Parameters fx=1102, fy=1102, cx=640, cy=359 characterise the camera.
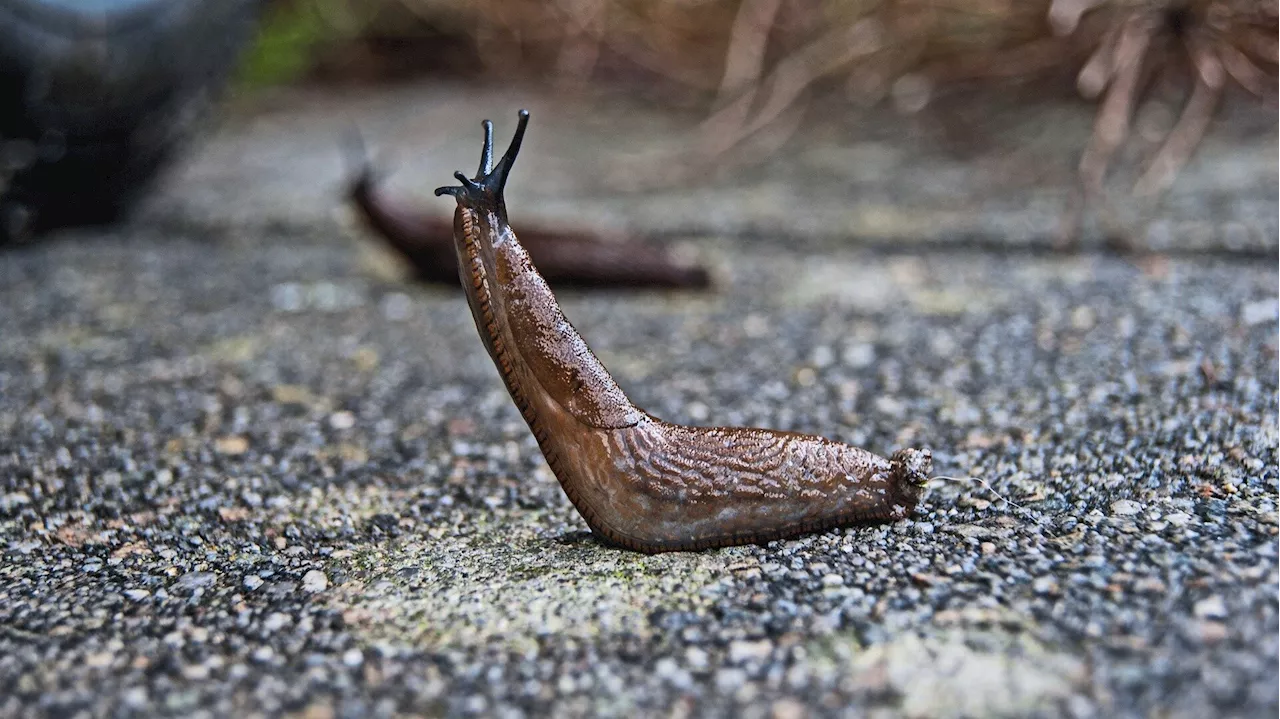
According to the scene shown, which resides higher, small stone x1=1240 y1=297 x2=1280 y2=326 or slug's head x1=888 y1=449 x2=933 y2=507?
small stone x1=1240 y1=297 x2=1280 y2=326

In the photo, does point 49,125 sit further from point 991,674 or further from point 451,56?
point 451,56

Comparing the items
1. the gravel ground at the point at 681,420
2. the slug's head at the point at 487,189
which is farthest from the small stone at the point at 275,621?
the slug's head at the point at 487,189

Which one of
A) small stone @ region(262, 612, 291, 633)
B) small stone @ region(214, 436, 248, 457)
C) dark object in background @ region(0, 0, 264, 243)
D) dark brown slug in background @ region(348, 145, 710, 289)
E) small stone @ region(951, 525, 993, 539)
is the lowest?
small stone @ region(262, 612, 291, 633)

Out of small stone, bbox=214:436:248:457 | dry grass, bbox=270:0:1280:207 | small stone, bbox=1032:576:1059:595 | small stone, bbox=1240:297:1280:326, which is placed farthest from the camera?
dry grass, bbox=270:0:1280:207

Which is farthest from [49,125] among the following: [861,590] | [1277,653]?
[1277,653]

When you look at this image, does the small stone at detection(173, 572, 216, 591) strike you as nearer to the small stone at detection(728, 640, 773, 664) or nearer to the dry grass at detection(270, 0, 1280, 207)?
the small stone at detection(728, 640, 773, 664)

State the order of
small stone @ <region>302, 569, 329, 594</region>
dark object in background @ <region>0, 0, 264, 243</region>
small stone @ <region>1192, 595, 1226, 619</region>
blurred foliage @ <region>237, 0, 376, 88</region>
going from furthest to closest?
1. blurred foliage @ <region>237, 0, 376, 88</region>
2. dark object in background @ <region>0, 0, 264, 243</region>
3. small stone @ <region>302, 569, 329, 594</region>
4. small stone @ <region>1192, 595, 1226, 619</region>

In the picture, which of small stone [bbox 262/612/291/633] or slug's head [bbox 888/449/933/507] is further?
slug's head [bbox 888/449/933/507]

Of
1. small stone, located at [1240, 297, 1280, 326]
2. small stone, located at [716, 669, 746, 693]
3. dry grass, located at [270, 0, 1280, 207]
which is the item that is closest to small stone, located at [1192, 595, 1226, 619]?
small stone, located at [716, 669, 746, 693]
